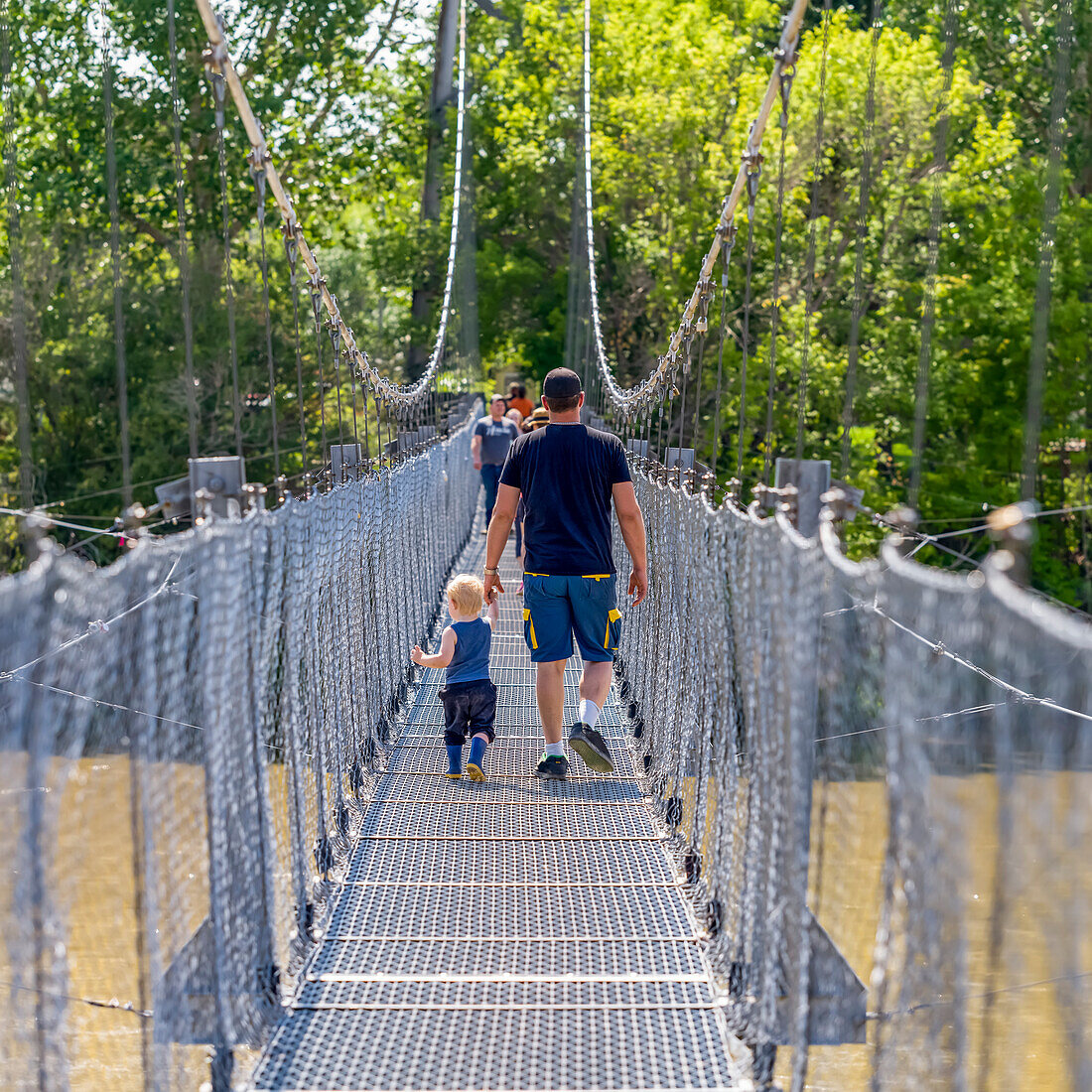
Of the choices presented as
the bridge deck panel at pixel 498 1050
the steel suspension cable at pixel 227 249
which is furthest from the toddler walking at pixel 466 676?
the bridge deck panel at pixel 498 1050

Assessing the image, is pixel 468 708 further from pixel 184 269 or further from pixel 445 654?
pixel 184 269

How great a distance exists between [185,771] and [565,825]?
4.40ft

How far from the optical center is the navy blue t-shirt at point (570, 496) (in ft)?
11.0

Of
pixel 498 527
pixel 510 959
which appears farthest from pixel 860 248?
pixel 510 959

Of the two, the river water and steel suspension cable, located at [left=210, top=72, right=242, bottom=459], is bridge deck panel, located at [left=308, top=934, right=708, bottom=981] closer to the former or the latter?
the river water

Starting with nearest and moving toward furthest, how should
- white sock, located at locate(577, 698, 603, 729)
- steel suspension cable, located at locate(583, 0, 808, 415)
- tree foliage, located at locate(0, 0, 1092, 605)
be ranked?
white sock, located at locate(577, 698, 603, 729), steel suspension cable, located at locate(583, 0, 808, 415), tree foliage, located at locate(0, 0, 1092, 605)

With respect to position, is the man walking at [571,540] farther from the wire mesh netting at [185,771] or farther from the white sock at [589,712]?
the wire mesh netting at [185,771]

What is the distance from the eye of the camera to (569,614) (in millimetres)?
3424

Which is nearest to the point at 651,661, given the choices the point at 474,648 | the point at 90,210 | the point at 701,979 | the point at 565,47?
the point at 474,648

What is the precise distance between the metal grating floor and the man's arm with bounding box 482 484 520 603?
0.55 meters

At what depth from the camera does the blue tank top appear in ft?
12.0

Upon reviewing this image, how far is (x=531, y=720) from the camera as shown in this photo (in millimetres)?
4457

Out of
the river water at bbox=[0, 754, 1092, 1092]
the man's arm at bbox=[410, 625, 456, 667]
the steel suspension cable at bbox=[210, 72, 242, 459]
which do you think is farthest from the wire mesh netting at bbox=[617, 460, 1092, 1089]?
the steel suspension cable at bbox=[210, 72, 242, 459]

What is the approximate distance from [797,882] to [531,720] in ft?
8.70
